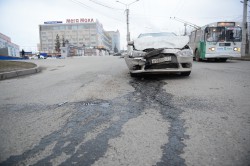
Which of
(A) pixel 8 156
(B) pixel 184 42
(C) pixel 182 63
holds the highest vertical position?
(B) pixel 184 42

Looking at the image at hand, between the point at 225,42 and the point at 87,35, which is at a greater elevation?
the point at 87,35

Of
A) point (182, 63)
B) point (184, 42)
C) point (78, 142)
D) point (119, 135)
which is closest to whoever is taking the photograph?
point (78, 142)

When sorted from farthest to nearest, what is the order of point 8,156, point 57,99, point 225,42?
point 225,42 < point 57,99 < point 8,156

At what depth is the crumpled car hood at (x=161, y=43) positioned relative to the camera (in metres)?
5.66

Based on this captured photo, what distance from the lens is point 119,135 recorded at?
2.12 m

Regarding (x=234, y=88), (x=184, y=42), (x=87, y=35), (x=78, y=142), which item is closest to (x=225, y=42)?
(x=184, y=42)

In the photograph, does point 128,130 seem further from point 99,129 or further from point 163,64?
point 163,64

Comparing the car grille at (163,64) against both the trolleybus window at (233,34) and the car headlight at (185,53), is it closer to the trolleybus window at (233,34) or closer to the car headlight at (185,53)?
the car headlight at (185,53)

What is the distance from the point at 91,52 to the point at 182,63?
333ft

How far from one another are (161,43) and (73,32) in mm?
134533

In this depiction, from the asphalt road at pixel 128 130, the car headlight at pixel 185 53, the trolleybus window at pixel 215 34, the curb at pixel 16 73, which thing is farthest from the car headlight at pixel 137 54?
the trolleybus window at pixel 215 34

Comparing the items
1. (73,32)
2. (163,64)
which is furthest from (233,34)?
(73,32)

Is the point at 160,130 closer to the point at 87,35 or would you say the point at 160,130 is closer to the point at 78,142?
the point at 78,142

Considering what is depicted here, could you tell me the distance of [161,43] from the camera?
580 cm
